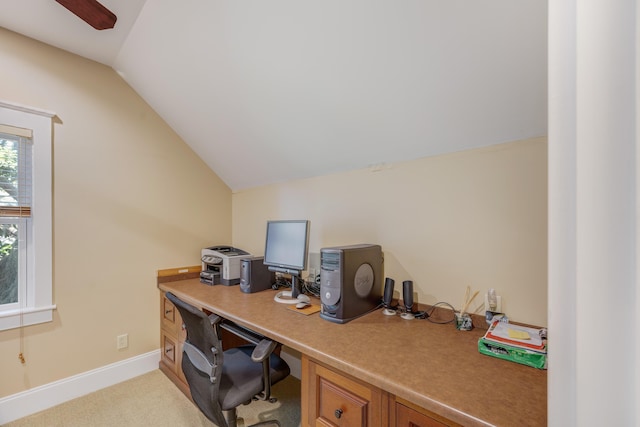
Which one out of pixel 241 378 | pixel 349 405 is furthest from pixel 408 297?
pixel 241 378

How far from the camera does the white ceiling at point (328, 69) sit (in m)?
1.16

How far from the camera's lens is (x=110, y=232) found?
234cm

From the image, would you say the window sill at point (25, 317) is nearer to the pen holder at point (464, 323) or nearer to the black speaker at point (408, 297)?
the black speaker at point (408, 297)

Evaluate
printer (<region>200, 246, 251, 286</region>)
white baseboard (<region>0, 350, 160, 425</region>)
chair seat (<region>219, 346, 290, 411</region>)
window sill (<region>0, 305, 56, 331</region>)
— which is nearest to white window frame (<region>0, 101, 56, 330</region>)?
window sill (<region>0, 305, 56, 331</region>)

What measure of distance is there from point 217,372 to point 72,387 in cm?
165

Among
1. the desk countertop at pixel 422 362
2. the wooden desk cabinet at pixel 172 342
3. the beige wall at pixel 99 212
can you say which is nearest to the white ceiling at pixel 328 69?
the beige wall at pixel 99 212

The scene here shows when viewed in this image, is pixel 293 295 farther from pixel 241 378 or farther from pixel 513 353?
pixel 513 353

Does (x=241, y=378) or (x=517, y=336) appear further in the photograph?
(x=241, y=378)

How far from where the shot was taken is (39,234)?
200 centimetres

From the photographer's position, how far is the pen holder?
1422mm

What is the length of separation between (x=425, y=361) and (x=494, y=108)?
1154mm

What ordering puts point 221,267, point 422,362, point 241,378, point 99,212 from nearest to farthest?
point 422,362, point 241,378, point 99,212, point 221,267

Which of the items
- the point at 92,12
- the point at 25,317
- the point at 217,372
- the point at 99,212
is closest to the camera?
the point at 217,372

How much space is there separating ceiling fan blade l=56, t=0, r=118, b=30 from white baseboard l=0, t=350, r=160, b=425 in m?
2.48
